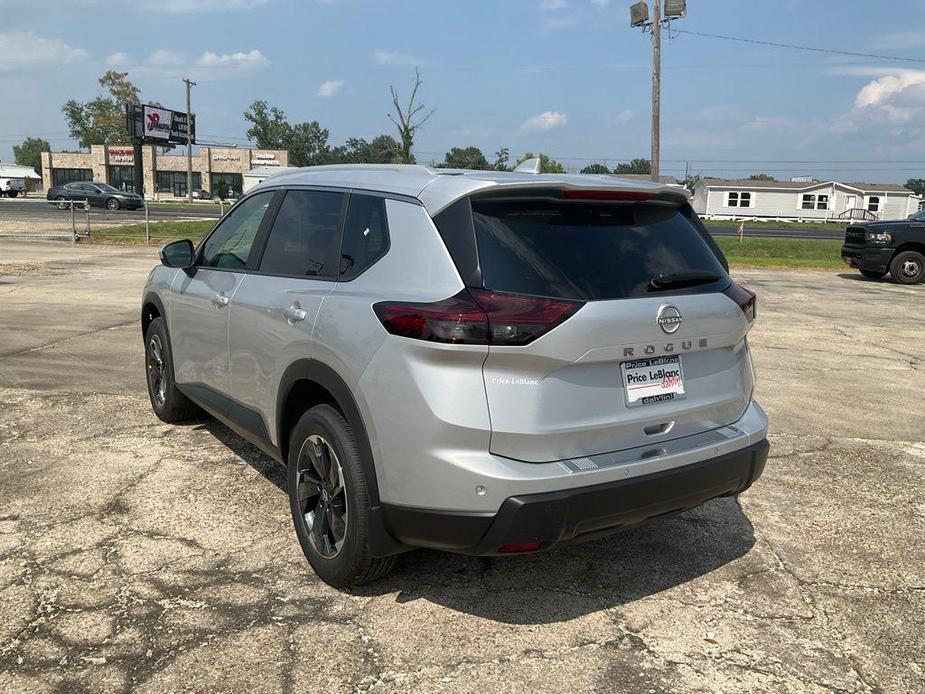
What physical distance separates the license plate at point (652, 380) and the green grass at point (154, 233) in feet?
64.1

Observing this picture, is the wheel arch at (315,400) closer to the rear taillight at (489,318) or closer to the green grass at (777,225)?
the rear taillight at (489,318)

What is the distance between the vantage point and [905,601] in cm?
344

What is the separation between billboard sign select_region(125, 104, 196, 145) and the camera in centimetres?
4947

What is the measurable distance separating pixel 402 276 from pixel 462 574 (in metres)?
1.46

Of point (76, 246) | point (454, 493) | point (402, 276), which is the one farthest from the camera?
point (76, 246)

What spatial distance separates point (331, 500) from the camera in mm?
3375

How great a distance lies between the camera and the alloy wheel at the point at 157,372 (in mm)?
5539

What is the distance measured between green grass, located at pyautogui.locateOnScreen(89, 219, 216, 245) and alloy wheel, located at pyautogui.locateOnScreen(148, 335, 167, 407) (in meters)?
16.0

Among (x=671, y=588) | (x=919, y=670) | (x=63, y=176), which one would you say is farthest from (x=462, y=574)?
(x=63, y=176)

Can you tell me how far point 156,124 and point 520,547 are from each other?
5915 centimetres

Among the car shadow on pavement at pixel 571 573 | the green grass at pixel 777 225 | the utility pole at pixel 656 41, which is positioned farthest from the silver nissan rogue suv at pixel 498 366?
the green grass at pixel 777 225

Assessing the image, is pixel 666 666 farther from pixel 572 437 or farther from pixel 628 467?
pixel 572 437

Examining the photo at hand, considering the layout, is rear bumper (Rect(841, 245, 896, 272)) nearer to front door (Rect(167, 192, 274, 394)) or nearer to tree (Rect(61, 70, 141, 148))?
front door (Rect(167, 192, 274, 394))

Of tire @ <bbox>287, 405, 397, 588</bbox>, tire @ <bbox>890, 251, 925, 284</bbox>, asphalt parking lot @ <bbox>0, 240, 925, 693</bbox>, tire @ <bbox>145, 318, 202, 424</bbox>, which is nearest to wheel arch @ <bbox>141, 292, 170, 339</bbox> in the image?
tire @ <bbox>145, 318, 202, 424</bbox>
